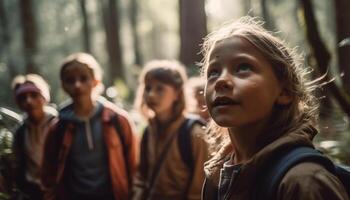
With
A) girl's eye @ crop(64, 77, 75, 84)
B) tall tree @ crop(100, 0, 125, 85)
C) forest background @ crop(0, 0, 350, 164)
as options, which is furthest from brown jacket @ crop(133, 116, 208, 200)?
tall tree @ crop(100, 0, 125, 85)

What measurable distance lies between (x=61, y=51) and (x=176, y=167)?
32.8m

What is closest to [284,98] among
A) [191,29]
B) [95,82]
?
[95,82]

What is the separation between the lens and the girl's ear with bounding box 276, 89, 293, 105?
197cm

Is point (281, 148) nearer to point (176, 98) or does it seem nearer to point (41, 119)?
point (176, 98)

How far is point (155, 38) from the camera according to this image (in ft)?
169

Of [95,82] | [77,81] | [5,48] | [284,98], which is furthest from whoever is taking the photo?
[5,48]

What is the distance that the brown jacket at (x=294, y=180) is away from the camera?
155cm

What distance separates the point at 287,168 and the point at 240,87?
1.19 ft

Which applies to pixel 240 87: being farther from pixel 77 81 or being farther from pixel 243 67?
pixel 77 81

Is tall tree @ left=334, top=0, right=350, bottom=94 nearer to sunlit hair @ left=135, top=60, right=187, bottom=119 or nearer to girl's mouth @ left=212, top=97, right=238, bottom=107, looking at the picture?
sunlit hair @ left=135, top=60, right=187, bottom=119

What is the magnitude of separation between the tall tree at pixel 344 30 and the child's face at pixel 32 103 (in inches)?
136

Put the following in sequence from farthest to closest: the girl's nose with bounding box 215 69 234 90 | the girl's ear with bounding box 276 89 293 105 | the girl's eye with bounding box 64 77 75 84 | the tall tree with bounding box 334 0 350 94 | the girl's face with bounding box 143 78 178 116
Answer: the tall tree with bounding box 334 0 350 94
the girl's eye with bounding box 64 77 75 84
the girl's face with bounding box 143 78 178 116
the girl's ear with bounding box 276 89 293 105
the girl's nose with bounding box 215 69 234 90

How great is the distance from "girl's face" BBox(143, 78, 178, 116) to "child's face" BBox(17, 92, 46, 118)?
4.75 ft

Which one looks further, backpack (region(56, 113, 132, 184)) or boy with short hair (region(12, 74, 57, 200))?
boy with short hair (region(12, 74, 57, 200))
